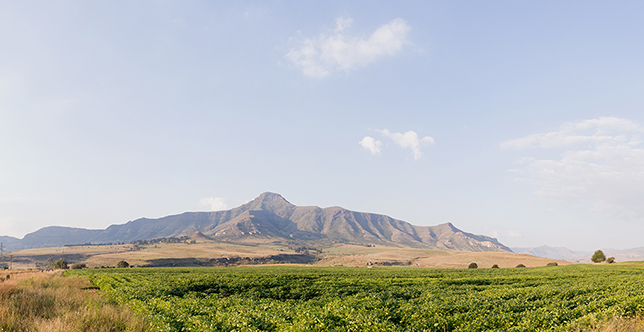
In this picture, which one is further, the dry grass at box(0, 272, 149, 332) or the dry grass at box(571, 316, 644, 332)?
the dry grass at box(0, 272, 149, 332)

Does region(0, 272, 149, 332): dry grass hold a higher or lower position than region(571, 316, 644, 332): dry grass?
lower

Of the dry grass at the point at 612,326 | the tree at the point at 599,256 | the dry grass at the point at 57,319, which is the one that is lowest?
the tree at the point at 599,256

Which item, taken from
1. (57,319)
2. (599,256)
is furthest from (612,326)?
(599,256)

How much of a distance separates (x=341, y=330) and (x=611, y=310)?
13.1m

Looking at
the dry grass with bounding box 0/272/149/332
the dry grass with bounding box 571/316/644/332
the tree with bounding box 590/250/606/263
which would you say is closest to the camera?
the dry grass with bounding box 571/316/644/332

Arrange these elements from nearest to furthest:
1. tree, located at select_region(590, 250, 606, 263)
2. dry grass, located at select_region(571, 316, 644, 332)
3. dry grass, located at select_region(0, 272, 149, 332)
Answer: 1. dry grass, located at select_region(571, 316, 644, 332)
2. dry grass, located at select_region(0, 272, 149, 332)
3. tree, located at select_region(590, 250, 606, 263)

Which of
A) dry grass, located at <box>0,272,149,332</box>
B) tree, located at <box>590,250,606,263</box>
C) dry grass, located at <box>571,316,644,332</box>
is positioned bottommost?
tree, located at <box>590,250,606,263</box>

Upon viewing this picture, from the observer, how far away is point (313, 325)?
11234 mm

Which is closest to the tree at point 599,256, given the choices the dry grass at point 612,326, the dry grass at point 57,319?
the dry grass at point 612,326

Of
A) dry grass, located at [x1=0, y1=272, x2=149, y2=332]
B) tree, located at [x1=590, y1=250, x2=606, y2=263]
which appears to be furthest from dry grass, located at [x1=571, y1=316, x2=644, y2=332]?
tree, located at [x1=590, y1=250, x2=606, y2=263]

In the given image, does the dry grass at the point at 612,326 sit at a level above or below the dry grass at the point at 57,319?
above

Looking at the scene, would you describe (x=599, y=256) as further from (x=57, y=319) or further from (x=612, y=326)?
(x=57, y=319)

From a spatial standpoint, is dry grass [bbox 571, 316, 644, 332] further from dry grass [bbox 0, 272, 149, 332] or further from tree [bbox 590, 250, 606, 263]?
tree [bbox 590, 250, 606, 263]

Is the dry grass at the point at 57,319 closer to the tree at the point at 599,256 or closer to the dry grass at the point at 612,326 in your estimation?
the dry grass at the point at 612,326
